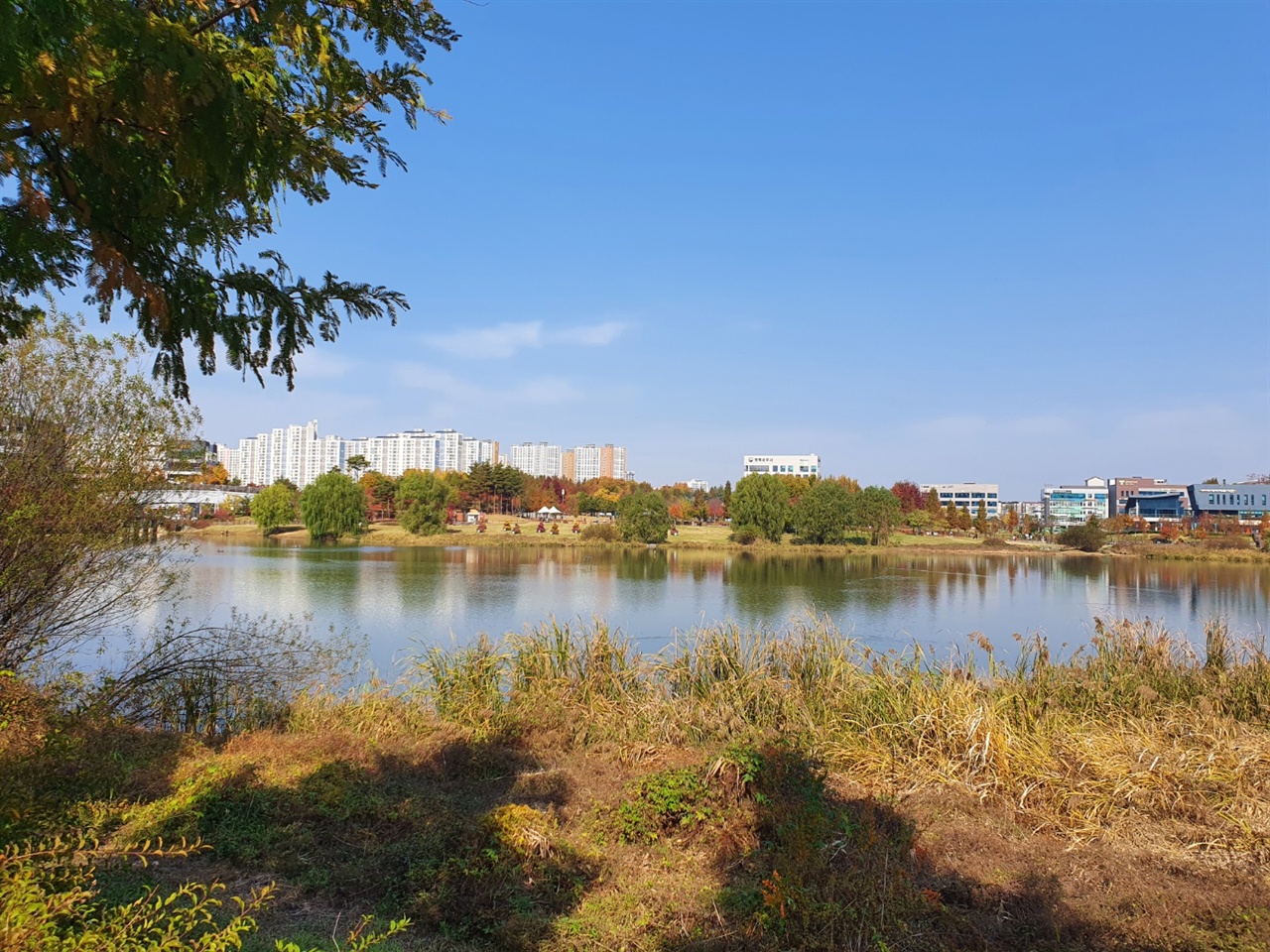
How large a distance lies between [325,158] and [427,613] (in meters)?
18.1

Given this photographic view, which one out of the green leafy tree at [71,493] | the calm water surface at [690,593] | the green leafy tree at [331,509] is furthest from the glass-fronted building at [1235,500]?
the green leafy tree at [71,493]

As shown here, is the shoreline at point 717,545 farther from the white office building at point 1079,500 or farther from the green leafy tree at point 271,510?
the white office building at point 1079,500

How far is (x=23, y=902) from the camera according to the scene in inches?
83.4

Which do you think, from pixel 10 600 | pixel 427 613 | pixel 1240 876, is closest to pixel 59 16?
pixel 1240 876

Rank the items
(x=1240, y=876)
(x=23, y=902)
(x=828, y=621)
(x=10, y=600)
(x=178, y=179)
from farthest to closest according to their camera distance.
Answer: (x=828, y=621) < (x=10, y=600) < (x=1240, y=876) < (x=178, y=179) < (x=23, y=902)

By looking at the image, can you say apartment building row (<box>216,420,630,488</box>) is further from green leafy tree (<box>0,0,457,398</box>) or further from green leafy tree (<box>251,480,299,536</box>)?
green leafy tree (<box>0,0,457,398</box>)

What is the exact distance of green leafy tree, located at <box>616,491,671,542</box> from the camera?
202 ft

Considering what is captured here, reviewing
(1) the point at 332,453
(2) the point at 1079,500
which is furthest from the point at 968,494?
(1) the point at 332,453

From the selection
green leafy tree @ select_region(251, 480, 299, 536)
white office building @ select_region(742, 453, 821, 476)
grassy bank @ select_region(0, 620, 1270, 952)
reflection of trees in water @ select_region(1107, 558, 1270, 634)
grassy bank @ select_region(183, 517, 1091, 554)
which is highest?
white office building @ select_region(742, 453, 821, 476)

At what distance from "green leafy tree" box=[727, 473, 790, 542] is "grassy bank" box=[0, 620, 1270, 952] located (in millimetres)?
55041

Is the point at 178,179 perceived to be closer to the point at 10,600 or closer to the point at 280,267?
the point at 280,267

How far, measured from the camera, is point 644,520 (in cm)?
6216

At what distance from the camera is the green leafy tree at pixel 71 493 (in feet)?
22.0

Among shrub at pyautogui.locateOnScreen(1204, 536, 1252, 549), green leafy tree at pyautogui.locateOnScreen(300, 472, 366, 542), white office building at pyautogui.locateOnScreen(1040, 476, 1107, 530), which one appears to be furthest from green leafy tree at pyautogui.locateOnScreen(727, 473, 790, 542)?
white office building at pyautogui.locateOnScreen(1040, 476, 1107, 530)
